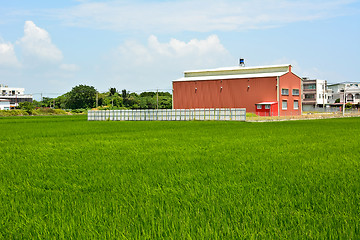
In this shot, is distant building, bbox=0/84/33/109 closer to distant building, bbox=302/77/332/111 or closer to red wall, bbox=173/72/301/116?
red wall, bbox=173/72/301/116

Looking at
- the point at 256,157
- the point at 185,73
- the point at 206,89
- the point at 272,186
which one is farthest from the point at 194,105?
the point at 272,186

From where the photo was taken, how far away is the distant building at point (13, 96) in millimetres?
111438

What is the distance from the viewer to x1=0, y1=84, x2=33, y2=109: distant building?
4387 inches

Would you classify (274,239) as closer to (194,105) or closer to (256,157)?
(256,157)

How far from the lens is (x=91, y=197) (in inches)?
213

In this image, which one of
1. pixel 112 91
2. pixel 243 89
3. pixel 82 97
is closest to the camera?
pixel 243 89

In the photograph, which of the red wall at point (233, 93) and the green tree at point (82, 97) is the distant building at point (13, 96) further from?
the red wall at point (233, 93)

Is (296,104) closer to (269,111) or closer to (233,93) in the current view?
(269,111)

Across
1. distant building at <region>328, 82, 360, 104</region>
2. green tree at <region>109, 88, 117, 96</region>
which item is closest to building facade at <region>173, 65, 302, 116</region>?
green tree at <region>109, 88, 117, 96</region>

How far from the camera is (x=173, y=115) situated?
4147cm

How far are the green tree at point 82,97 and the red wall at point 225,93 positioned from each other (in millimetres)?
38688

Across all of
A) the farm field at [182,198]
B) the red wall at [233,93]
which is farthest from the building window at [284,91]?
the farm field at [182,198]

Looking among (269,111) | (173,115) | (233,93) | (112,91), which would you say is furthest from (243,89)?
(112,91)

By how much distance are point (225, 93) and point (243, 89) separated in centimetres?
232
